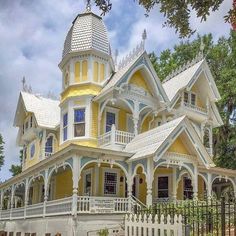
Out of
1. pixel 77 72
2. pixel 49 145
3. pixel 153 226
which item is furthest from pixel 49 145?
pixel 153 226

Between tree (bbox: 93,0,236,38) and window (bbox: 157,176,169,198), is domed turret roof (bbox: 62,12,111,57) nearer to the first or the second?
window (bbox: 157,176,169,198)

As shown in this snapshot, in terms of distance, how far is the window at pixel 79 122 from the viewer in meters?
26.7

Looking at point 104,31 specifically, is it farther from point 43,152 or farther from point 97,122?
point 43,152

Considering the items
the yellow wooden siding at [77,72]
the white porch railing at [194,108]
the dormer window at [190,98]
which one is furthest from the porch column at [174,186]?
the yellow wooden siding at [77,72]

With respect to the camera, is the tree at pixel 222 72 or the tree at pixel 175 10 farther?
the tree at pixel 222 72

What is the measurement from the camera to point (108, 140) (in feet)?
81.8

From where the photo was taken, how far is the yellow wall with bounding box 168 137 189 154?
22.1m

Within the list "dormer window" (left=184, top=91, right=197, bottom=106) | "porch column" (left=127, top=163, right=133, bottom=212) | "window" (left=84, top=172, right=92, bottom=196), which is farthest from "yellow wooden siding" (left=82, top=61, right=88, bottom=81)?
"dormer window" (left=184, top=91, right=197, bottom=106)

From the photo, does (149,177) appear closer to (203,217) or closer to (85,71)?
(203,217)

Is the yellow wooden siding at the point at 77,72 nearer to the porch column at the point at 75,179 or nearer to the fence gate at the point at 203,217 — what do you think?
the porch column at the point at 75,179

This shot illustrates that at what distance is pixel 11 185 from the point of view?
32312 millimetres

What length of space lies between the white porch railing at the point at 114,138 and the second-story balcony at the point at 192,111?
6.44m

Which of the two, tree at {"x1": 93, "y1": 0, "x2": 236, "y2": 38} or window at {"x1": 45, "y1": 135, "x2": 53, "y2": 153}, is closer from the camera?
tree at {"x1": 93, "y1": 0, "x2": 236, "y2": 38}

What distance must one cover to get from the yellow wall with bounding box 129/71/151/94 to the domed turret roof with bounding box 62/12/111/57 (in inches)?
108
